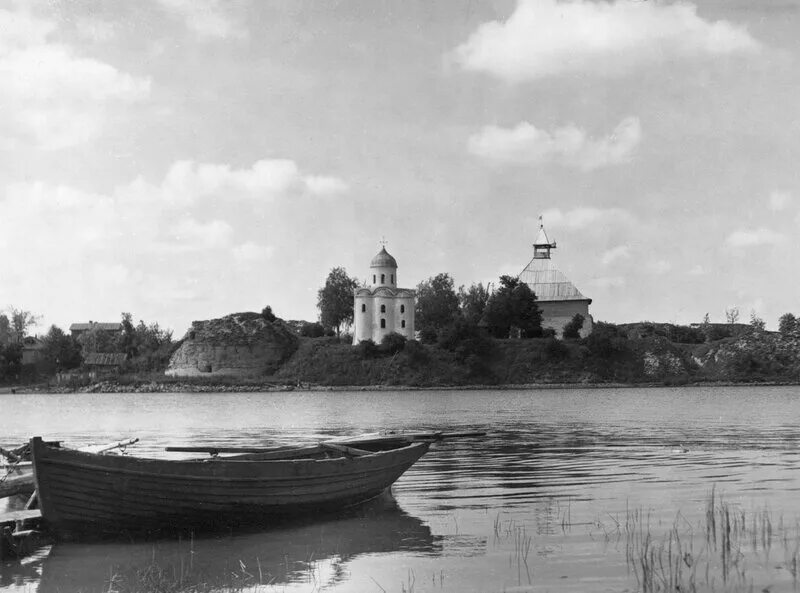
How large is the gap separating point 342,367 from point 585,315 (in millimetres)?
26455

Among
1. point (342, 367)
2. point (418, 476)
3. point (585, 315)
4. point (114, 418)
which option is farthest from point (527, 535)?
point (585, 315)

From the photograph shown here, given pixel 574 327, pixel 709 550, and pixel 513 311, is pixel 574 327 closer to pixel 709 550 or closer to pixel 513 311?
pixel 513 311

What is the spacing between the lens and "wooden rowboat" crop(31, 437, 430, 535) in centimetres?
1244

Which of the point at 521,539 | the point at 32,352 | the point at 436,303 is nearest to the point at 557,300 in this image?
the point at 436,303

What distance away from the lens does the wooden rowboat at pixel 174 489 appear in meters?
12.4

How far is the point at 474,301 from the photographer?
362 feet

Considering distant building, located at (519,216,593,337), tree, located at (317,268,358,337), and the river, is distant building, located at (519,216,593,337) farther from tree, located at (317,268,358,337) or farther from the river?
the river

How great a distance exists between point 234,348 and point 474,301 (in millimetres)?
25753

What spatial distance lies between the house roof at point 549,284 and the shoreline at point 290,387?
12195 mm

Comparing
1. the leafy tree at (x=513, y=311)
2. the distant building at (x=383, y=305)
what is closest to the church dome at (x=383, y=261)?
the distant building at (x=383, y=305)

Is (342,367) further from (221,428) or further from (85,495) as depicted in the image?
(85,495)

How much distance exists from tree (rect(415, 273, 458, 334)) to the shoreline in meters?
13.5

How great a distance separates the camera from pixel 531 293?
98.8 meters

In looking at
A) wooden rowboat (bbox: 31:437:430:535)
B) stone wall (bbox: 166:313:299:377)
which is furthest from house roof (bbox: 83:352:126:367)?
wooden rowboat (bbox: 31:437:430:535)
